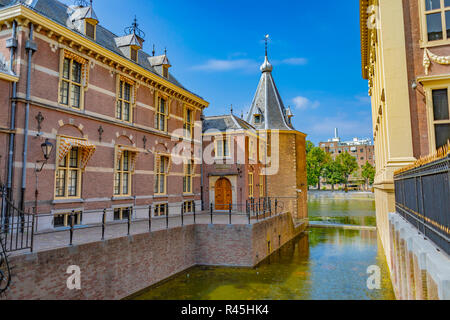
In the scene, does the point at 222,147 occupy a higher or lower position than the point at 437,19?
lower

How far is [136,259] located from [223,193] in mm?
12000

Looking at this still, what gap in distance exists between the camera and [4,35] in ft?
35.5

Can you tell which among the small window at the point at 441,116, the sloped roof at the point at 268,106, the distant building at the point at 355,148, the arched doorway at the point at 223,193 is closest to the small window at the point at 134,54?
the arched doorway at the point at 223,193

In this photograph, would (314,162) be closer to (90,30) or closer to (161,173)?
(161,173)

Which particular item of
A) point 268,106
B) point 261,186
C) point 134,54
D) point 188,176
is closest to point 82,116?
point 134,54

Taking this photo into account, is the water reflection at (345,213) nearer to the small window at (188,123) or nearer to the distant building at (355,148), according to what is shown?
the small window at (188,123)

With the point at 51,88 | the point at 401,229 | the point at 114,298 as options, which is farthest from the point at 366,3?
the point at 114,298

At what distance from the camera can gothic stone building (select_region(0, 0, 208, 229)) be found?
10.5 meters

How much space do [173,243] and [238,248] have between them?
3191 mm

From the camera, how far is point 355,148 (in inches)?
4122

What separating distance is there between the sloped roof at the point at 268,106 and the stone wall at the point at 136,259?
12549 mm

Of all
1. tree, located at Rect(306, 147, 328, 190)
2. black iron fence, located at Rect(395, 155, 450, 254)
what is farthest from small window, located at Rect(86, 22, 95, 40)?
tree, located at Rect(306, 147, 328, 190)

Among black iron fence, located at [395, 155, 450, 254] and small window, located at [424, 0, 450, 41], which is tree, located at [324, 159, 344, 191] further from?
black iron fence, located at [395, 155, 450, 254]

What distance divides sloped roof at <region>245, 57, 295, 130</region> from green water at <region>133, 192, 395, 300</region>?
13918 millimetres
